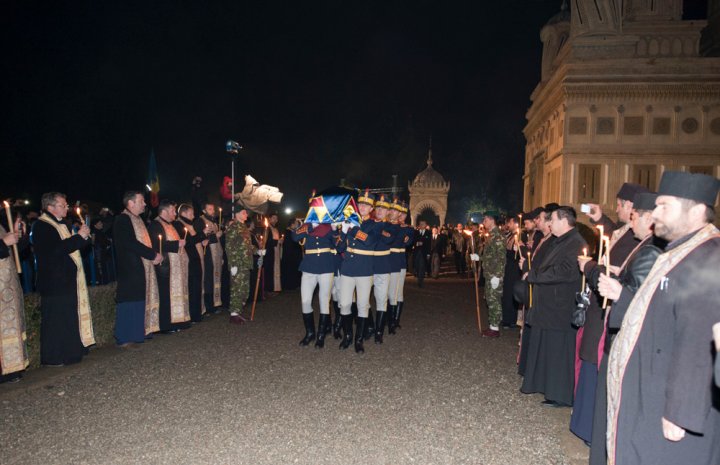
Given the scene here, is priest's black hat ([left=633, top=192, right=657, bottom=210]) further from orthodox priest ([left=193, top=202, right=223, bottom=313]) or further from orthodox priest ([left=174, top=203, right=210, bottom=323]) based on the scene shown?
orthodox priest ([left=193, top=202, right=223, bottom=313])

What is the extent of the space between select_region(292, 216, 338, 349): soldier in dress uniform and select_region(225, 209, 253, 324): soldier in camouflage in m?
2.57

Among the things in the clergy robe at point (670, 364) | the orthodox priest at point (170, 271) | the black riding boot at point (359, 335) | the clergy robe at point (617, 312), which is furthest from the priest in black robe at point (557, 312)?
the orthodox priest at point (170, 271)

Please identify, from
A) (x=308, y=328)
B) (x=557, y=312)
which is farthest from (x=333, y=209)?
(x=557, y=312)

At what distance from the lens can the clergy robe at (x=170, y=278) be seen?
27.4ft

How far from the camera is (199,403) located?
506 centimetres

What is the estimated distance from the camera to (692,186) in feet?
8.39

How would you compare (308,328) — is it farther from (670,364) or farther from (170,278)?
(670,364)

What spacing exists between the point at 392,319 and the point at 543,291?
4.12 m

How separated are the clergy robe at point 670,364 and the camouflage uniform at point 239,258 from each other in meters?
7.96

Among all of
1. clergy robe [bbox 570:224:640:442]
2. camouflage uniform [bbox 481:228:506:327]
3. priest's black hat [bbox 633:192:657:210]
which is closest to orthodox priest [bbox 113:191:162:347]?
camouflage uniform [bbox 481:228:506:327]

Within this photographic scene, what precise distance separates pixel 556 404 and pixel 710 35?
41640mm

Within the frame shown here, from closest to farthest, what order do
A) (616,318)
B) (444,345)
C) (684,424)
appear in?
(684,424) < (616,318) < (444,345)

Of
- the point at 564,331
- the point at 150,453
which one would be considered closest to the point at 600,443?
the point at 564,331

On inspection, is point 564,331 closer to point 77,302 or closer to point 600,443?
point 600,443
